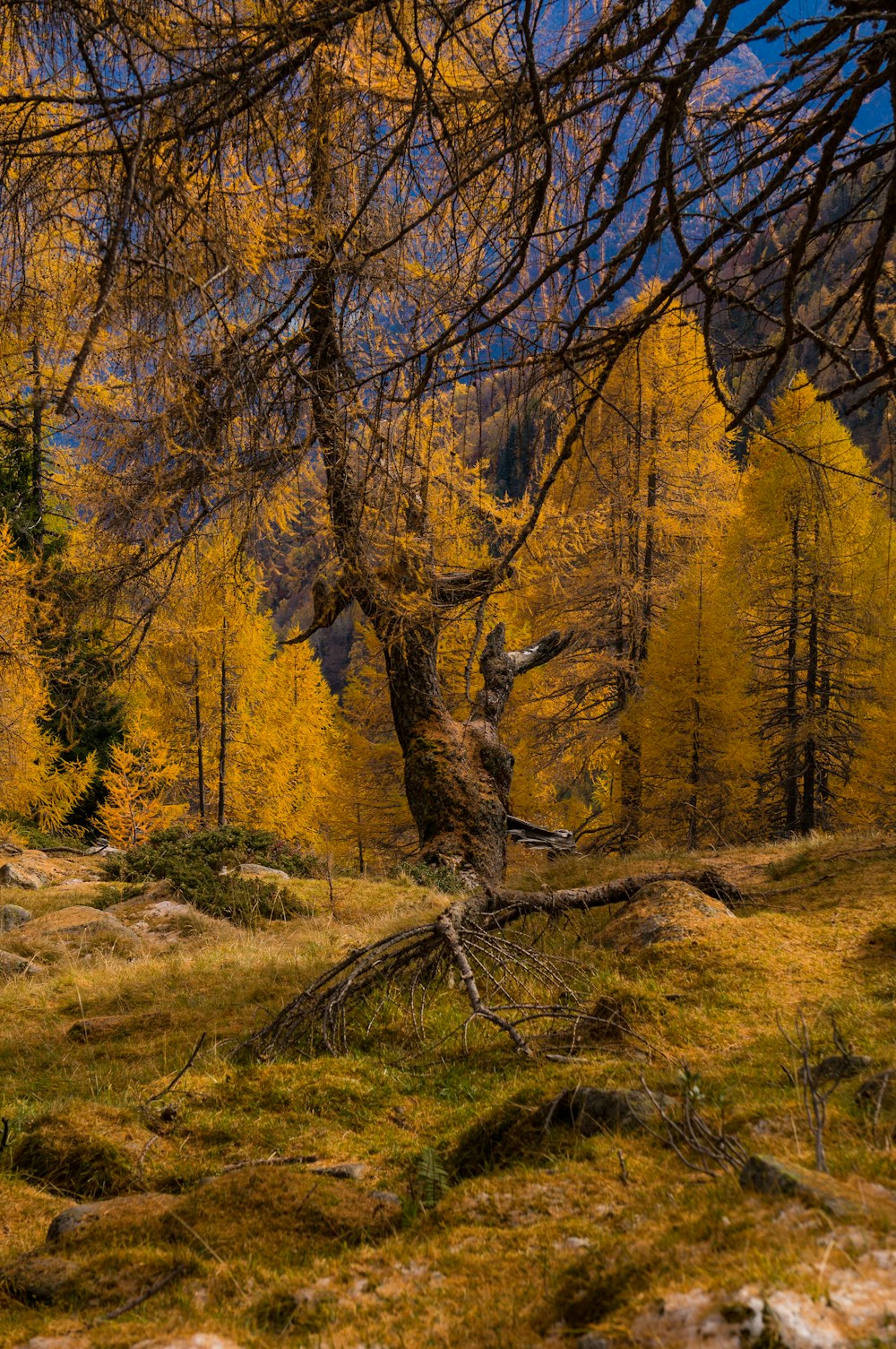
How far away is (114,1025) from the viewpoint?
4875 millimetres

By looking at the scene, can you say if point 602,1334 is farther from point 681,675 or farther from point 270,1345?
point 681,675

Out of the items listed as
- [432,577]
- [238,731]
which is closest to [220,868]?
[432,577]

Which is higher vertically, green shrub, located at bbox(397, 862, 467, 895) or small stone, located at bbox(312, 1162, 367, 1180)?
small stone, located at bbox(312, 1162, 367, 1180)

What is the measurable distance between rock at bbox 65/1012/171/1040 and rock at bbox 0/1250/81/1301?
2926mm

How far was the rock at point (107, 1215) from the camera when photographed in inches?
85.2

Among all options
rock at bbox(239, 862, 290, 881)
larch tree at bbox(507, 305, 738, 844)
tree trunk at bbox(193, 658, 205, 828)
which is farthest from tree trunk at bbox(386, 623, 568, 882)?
tree trunk at bbox(193, 658, 205, 828)

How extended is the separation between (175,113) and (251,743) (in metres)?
22.3

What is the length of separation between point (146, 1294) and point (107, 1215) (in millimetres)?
490

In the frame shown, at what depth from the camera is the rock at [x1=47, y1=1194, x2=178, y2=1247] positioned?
7.10 feet

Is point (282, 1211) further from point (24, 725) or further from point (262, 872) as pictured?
point (24, 725)

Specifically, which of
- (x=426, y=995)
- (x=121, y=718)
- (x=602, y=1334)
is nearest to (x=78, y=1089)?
(x=426, y=995)

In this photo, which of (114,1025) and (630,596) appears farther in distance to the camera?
(630,596)

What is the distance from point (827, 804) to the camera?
18969 millimetres

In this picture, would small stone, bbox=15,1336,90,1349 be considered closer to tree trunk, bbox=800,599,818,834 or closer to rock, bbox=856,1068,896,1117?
rock, bbox=856,1068,896,1117
